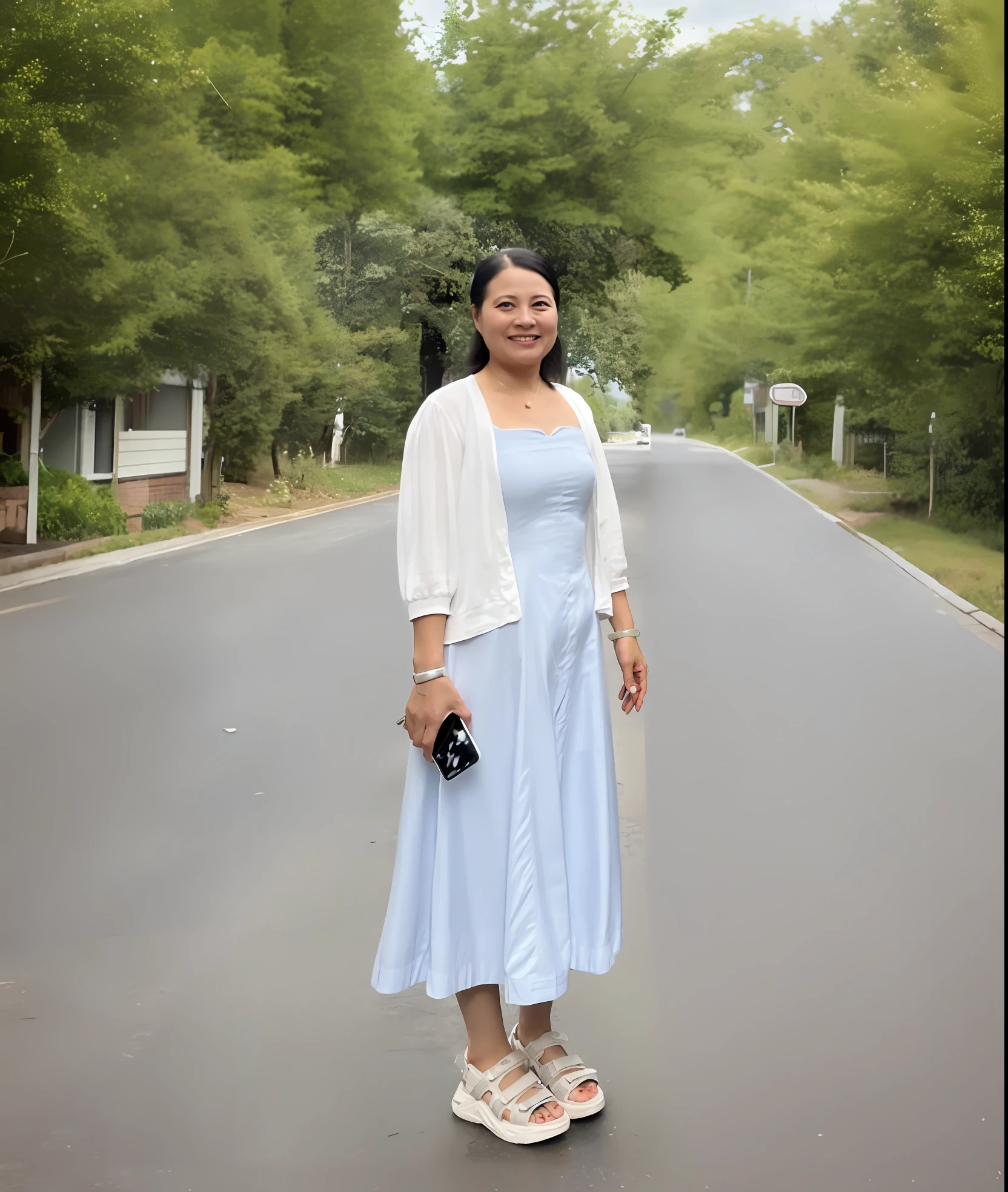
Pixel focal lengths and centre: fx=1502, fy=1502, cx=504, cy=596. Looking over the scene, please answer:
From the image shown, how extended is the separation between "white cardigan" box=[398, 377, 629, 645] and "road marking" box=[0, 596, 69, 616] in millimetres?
10675

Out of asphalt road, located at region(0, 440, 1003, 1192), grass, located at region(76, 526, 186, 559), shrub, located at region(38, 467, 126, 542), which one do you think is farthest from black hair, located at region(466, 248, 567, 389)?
shrub, located at region(38, 467, 126, 542)

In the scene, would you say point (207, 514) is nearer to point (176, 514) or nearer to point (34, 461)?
point (176, 514)

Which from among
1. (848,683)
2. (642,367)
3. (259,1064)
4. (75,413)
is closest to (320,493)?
(75,413)

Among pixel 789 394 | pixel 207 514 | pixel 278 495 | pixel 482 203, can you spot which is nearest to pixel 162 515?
pixel 207 514

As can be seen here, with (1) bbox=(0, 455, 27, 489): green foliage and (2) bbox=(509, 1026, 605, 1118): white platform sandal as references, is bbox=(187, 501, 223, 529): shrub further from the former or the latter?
(2) bbox=(509, 1026, 605, 1118): white platform sandal

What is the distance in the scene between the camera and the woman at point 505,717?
324cm

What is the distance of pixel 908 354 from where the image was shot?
2227 centimetres

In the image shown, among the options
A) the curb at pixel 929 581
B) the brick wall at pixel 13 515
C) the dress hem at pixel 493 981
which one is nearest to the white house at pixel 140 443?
the brick wall at pixel 13 515

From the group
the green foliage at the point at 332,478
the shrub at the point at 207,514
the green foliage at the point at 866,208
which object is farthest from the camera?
the green foliage at the point at 332,478

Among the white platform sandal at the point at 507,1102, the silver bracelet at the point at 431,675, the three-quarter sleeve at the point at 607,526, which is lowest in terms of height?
the white platform sandal at the point at 507,1102

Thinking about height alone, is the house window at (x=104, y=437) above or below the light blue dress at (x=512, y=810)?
above

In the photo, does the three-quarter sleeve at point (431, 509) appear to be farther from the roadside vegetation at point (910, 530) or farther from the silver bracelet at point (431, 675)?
the roadside vegetation at point (910, 530)

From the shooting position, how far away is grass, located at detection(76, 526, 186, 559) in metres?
20.2

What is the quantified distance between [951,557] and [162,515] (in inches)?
509
